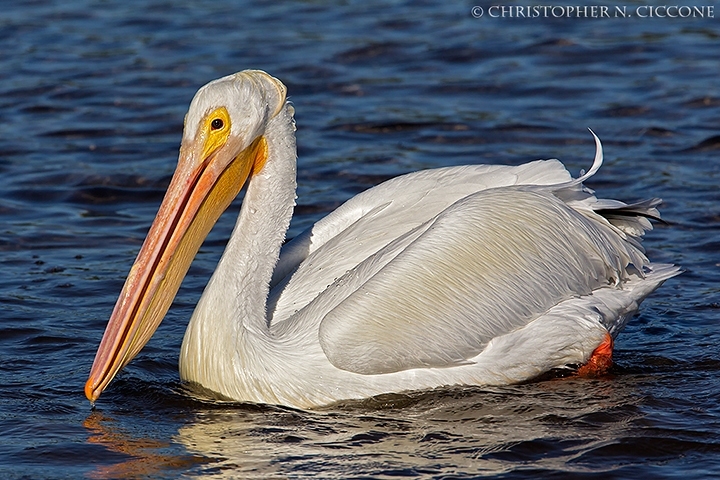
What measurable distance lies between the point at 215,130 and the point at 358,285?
812 mm

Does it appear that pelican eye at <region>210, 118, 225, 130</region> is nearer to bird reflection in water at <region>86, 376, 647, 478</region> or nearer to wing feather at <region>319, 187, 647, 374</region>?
wing feather at <region>319, 187, 647, 374</region>

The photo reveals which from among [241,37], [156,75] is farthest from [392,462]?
[241,37]

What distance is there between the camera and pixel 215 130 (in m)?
4.68

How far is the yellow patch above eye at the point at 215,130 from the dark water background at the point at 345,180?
39.2 inches

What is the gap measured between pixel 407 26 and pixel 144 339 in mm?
6913

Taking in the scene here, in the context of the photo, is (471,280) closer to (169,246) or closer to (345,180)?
(169,246)

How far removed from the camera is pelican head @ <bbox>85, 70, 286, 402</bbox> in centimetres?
459

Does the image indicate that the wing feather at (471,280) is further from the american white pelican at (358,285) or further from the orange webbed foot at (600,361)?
the orange webbed foot at (600,361)

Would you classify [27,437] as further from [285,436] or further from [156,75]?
[156,75]
